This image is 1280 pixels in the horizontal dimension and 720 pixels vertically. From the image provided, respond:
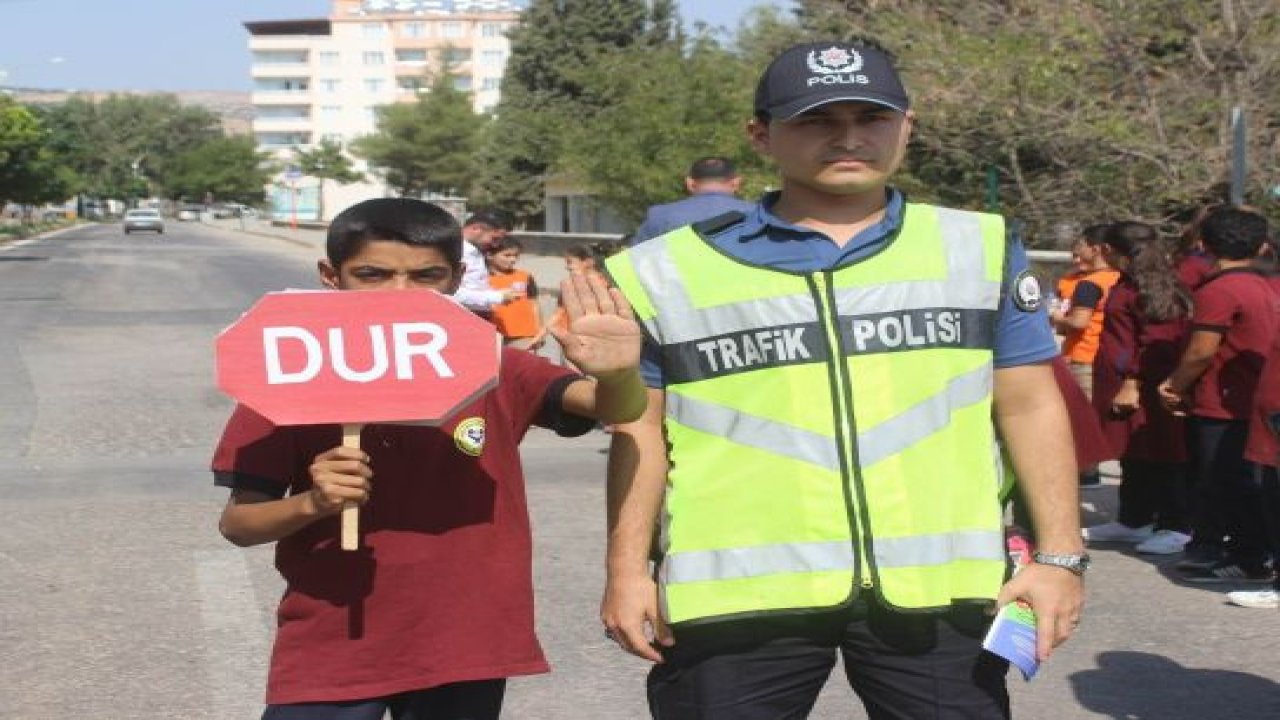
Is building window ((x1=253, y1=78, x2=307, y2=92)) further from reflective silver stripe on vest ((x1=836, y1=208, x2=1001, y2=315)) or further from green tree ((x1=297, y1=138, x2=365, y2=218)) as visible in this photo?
reflective silver stripe on vest ((x1=836, y1=208, x2=1001, y2=315))

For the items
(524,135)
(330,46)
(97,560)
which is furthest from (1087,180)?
(330,46)

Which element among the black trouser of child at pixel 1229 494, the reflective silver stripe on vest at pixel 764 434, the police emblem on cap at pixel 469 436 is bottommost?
the black trouser of child at pixel 1229 494

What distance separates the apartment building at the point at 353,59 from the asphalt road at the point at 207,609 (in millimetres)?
137761

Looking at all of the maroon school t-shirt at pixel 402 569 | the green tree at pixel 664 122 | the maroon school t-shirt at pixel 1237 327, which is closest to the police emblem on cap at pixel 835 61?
the maroon school t-shirt at pixel 402 569

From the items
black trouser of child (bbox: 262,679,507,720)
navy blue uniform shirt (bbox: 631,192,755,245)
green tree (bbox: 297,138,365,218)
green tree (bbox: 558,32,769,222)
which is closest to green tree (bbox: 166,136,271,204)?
green tree (bbox: 297,138,365,218)

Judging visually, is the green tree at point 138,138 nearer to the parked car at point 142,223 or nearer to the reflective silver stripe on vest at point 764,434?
the parked car at point 142,223

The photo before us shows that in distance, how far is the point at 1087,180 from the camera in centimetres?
1730

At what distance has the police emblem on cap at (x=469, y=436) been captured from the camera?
3148mm

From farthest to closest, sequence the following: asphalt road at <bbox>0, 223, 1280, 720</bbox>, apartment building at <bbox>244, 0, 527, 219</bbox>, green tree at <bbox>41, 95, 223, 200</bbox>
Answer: green tree at <bbox>41, 95, 223, 200</bbox> < apartment building at <bbox>244, 0, 527, 219</bbox> < asphalt road at <bbox>0, 223, 1280, 720</bbox>

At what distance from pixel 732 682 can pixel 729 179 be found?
18.8 feet

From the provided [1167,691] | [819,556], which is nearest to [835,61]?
[819,556]

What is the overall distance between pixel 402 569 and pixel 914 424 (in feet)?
3.02

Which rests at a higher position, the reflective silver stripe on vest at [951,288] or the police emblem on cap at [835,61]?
the police emblem on cap at [835,61]

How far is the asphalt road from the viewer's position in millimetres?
5715
